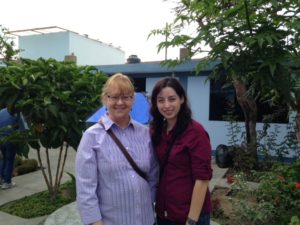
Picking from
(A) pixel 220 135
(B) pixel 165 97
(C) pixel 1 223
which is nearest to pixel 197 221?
(B) pixel 165 97

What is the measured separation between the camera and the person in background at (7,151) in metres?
6.45

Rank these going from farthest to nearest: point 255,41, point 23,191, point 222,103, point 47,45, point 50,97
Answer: point 47,45 → point 222,103 → point 23,191 → point 50,97 → point 255,41

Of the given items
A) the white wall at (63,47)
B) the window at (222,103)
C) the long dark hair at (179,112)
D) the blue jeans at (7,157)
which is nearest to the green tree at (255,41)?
the long dark hair at (179,112)

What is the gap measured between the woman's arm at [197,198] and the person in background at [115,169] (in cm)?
29

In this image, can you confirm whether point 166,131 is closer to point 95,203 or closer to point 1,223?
point 95,203

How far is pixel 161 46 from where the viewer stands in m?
3.56

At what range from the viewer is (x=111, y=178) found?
83.1 inches

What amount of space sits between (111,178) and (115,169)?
2.5 inches

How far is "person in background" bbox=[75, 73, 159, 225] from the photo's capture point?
6.83 feet

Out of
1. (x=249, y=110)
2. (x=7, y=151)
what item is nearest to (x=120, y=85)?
(x=7, y=151)

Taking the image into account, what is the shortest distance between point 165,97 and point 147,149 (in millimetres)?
351

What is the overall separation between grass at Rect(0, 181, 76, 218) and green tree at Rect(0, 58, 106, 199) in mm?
1010

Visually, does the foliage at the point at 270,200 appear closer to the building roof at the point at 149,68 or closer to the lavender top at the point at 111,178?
the lavender top at the point at 111,178

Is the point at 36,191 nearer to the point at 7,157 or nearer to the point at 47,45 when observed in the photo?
the point at 7,157
